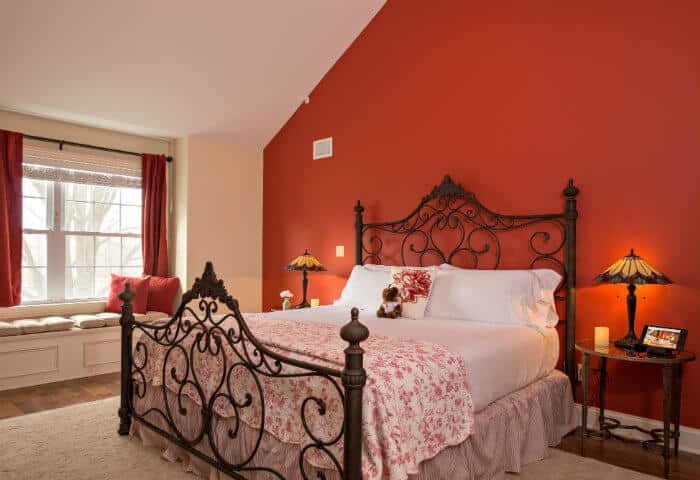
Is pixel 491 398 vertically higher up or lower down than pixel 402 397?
lower down

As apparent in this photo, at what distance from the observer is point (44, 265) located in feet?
15.2

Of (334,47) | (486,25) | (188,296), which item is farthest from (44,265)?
(486,25)

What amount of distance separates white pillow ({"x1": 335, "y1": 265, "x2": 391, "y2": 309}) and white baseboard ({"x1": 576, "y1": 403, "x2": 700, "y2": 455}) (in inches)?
60.1

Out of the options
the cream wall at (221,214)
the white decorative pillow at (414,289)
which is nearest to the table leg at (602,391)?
the white decorative pillow at (414,289)

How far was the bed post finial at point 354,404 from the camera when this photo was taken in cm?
157

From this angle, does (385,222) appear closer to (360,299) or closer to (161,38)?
(360,299)

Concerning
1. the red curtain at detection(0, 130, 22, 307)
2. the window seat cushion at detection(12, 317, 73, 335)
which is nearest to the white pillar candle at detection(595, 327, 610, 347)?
the window seat cushion at detection(12, 317, 73, 335)

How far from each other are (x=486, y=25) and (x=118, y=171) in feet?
12.4

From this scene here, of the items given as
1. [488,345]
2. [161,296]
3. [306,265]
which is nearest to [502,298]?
[488,345]

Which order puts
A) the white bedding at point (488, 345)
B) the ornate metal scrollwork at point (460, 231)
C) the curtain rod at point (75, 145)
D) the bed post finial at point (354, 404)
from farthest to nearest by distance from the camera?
the curtain rod at point (75, 145)
the ornate metal scrollwork at point (460, 231)
the white bedding at point (488, 345)
the bed post finial at point (354, 404)

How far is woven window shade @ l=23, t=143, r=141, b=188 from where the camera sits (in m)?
4.45

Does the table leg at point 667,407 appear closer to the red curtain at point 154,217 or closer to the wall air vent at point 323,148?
the wall air vent at point 323,148

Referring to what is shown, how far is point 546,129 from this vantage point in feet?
11.1

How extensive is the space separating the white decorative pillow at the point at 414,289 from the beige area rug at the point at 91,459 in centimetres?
113
